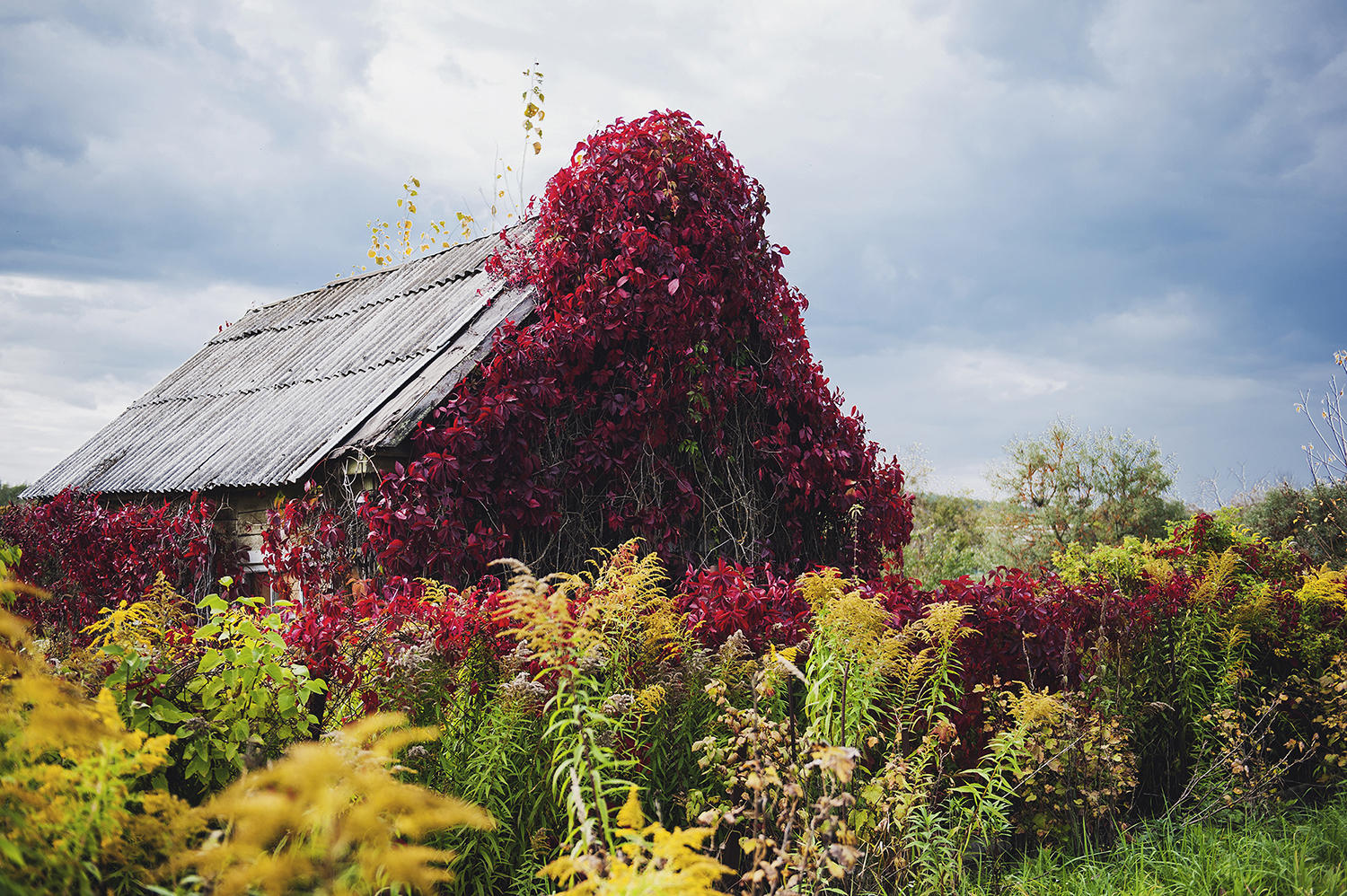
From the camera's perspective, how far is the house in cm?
705

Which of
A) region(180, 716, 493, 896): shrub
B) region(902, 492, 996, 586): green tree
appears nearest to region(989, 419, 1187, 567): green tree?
region(902, 492, 996, 586): green tree

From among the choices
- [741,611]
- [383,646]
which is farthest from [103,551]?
[741,611]

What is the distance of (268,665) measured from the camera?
11.0 ft

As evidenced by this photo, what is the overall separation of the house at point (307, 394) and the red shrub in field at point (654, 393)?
450mm

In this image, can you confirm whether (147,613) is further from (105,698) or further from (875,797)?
(875,797)

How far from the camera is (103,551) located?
9625 millimetres

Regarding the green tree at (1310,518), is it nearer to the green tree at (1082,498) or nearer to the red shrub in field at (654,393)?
the green tree at (1082,498)

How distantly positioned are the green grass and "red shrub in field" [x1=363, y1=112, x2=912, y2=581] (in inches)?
147

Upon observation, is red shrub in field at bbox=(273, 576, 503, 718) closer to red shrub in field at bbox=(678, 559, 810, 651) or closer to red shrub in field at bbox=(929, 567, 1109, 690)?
red shrub in field at bbox=(678, 559, 810, 651)

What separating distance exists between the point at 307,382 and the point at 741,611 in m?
7.50

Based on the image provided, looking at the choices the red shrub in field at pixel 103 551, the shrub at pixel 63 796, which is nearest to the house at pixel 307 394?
the red shrub in field at pixel 103 551

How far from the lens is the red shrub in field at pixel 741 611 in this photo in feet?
14.4

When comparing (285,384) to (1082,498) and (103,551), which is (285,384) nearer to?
(103,551)

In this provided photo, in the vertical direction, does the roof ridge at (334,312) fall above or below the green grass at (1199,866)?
above
